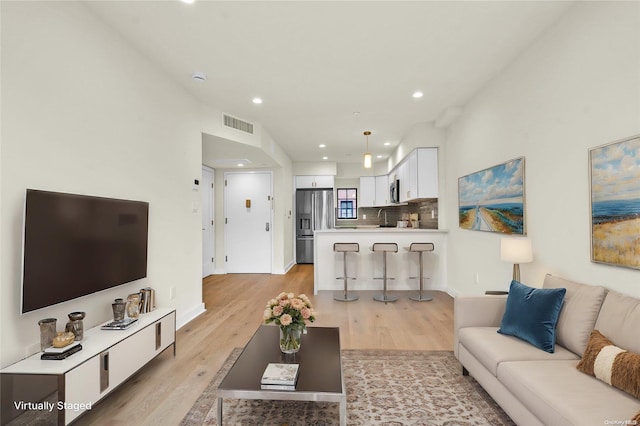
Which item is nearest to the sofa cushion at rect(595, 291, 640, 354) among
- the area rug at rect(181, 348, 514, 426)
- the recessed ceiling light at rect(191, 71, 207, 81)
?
the area rug at rect(181, 348, 514, 426)

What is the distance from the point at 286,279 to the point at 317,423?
451 cm

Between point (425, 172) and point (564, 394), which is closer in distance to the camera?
point (564, 394)

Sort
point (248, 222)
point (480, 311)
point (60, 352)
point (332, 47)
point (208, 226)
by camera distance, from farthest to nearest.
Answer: point (248, 222) < point (208, 226) < point (332, 47) < point (480, 311) < point (60, 352)

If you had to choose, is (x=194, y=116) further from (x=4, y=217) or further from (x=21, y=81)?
(x=4, y=217)

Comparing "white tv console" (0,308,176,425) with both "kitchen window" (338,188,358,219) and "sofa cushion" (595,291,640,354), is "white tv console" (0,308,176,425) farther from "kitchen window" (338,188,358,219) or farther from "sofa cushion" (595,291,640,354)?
"kitchen window" (338,188,358,219)

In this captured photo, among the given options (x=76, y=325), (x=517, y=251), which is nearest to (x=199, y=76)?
Answer: (x=76, y=325)

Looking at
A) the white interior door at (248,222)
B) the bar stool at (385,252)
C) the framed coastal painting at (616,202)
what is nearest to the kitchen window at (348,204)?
the white interior door at (248,222)

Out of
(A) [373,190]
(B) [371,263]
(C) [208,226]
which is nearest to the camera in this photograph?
(B) [371,263]

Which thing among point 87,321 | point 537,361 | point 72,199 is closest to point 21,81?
point 72,199

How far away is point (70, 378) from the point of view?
164 cm

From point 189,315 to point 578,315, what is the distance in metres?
3.72

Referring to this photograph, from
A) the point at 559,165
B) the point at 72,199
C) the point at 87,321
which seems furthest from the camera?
the point at 559,165

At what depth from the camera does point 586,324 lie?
6.20 feet

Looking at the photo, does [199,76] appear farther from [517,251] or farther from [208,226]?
[208,226]
